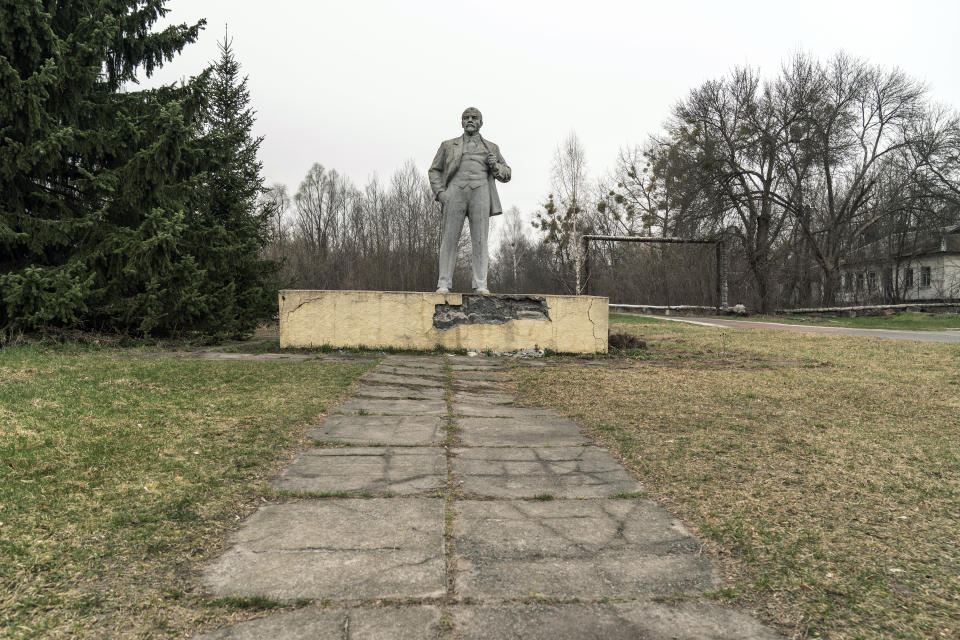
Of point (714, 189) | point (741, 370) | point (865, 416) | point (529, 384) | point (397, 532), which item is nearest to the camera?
point (397, 532)

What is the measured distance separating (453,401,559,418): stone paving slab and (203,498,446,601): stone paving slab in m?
1.92

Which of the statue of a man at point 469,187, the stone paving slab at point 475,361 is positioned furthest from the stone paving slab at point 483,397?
the statue of a man at point 469,187

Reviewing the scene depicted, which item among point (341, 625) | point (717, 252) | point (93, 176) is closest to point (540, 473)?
point (341, 625)

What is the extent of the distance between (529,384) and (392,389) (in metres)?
1.42

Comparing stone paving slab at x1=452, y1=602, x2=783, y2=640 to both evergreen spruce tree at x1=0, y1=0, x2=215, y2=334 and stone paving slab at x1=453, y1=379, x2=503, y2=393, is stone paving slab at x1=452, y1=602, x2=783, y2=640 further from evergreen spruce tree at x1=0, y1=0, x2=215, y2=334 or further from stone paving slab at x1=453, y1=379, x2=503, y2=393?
evergreen spruce tree at x1=0, y1=0, x2=215, y2=334

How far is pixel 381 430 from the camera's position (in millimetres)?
3641

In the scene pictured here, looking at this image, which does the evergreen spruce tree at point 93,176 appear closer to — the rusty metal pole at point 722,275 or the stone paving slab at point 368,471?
the stone paving slab at point 368,471

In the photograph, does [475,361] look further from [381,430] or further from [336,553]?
[336,553]

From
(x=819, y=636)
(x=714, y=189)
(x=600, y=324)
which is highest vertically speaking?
(x=714, y=189)

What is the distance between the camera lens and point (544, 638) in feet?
4.54

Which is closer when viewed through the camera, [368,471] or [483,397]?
[368,471]

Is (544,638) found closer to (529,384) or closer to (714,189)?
(529,384)

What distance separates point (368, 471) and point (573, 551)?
1248 millimetres

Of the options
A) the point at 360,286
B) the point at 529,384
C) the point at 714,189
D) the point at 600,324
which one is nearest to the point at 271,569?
the point at 529,384
